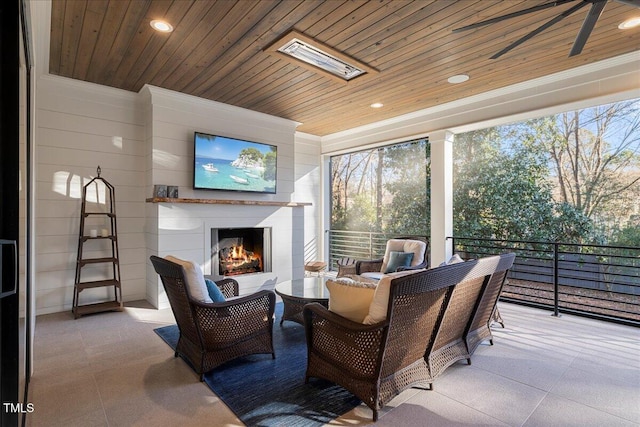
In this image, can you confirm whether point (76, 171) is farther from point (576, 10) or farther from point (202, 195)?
point (576, 10)

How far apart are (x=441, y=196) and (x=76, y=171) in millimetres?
4868

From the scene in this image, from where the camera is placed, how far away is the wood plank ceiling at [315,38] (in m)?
2.53

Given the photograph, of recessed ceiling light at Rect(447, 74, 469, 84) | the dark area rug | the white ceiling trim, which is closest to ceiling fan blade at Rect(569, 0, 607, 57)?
recessed ceiling light at Rect(447, 74, 469, 84)

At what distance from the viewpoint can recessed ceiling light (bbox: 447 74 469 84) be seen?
3.76 metres

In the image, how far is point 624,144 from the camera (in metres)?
4.96

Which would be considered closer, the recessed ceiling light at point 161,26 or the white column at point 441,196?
the recessed ceiling light at point 161,26

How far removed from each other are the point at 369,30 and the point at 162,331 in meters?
3.53

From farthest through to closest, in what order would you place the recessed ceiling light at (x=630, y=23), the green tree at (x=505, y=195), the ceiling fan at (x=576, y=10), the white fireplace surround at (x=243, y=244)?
1. the green tree at (x=505, y=195)
2. the white fireplace surround at (x=243, y=244)
3. the recessed ceiling light at (x=630, y=23)
4. the ceiling fan at (x=576, y=10)

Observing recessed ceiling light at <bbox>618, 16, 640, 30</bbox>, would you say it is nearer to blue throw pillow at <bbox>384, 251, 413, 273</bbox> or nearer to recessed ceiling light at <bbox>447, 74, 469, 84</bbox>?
recessed ceiling light at <bbox>447, 74, 469, 84</bbox>

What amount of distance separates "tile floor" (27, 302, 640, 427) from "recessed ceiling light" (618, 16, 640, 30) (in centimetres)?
281

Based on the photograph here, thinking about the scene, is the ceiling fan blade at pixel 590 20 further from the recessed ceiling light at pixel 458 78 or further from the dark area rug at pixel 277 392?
the dark area rug at pixel 277 392

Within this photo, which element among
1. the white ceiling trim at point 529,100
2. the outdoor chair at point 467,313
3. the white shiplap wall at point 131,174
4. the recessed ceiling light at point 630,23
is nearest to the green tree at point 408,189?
the white ceiling trim at point 529,100

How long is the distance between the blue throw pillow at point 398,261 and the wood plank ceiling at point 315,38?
2.15 m

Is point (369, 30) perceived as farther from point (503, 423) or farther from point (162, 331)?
point (162, 331)
